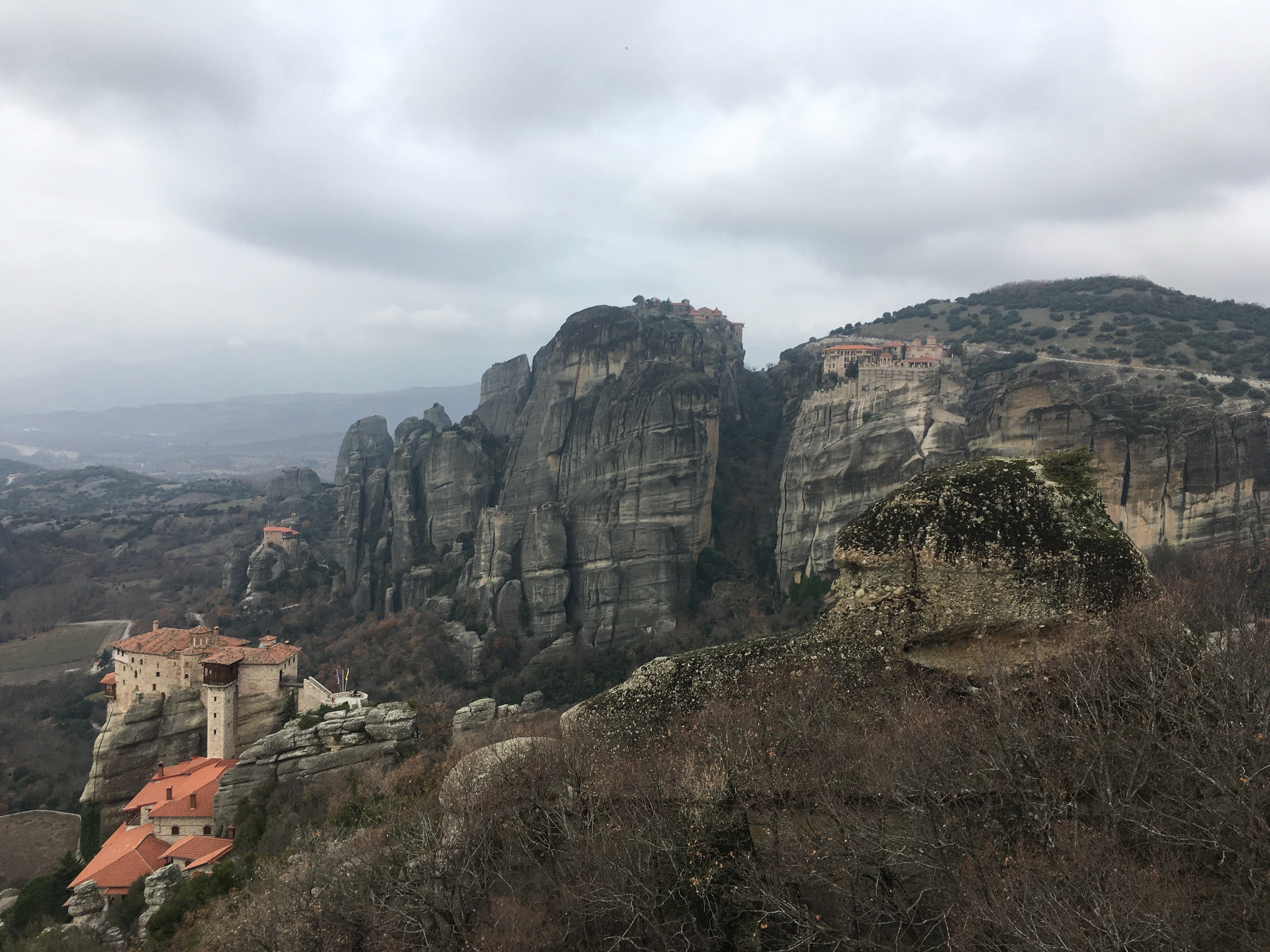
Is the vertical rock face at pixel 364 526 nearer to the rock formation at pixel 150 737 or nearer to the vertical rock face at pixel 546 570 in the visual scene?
the vertical rock face at pixel 546 570

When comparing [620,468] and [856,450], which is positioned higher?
[856,450]

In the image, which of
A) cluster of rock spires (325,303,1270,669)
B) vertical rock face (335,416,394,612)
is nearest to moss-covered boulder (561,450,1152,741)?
cluster of rock spires (325,303,1270,669)

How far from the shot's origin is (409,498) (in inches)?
2717

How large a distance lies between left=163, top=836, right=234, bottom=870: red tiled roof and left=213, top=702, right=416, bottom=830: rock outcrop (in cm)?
62

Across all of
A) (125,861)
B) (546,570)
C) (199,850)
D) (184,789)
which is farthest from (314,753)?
(546,570)

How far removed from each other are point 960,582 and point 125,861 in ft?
89.7

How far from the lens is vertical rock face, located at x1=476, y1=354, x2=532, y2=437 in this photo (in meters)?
80.5

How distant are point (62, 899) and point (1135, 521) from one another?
Answer: 170 ft

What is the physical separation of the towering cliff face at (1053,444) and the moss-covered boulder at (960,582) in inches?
749

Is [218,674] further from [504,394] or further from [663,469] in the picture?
[504,394]

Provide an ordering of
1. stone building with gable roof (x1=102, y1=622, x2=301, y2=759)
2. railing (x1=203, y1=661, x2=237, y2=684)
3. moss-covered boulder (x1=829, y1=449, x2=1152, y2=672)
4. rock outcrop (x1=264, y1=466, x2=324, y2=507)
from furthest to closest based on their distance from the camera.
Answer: rock outcrop (x1=264, y1=466, x2=324, y2=507) → stone building with gable roof (x1=102, y1=622, x2=301, y2=759) → railing (x1=203, y1=661, x2=237, y2=684) → moss-covered boulder (x1=829, y1=449, x2=1152, y2=672)

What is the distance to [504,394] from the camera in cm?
8412

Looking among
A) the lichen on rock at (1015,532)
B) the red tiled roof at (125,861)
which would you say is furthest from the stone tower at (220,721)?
the lichen on rock at (1015,532)

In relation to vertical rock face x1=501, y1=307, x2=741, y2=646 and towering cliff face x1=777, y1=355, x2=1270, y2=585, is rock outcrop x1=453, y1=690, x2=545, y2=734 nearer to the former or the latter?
vertical rock face x1=501, y1=307, x2=741, y2=646
